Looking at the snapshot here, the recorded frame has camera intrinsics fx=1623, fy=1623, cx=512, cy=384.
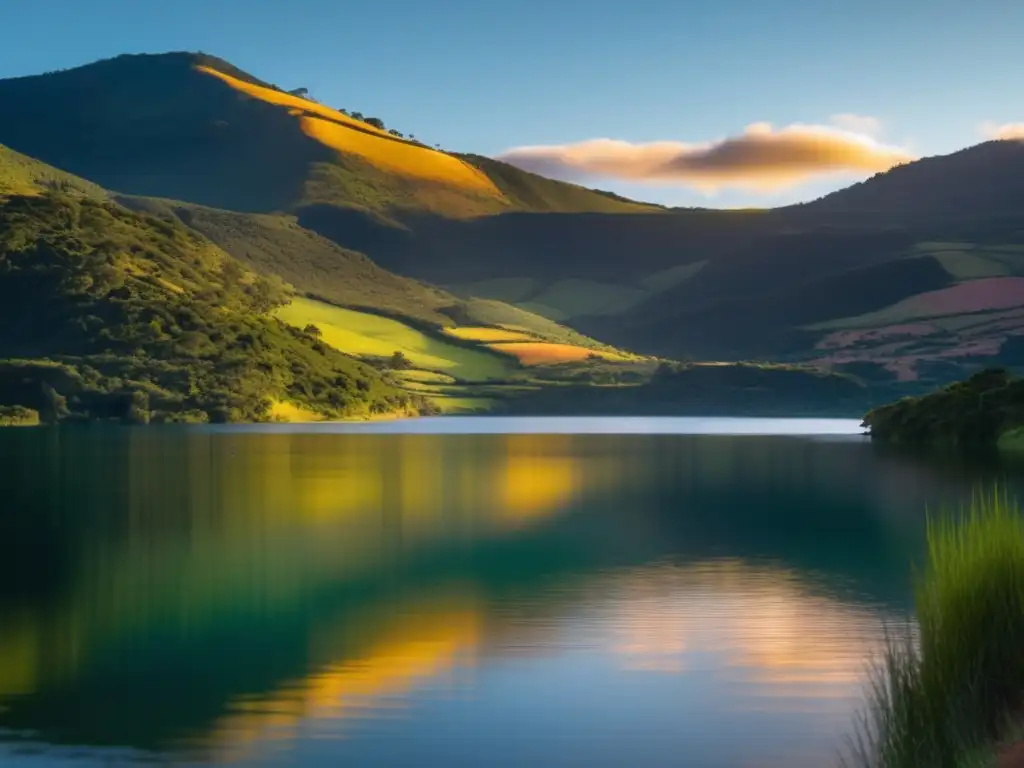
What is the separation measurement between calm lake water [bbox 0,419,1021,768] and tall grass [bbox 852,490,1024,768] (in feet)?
14.4

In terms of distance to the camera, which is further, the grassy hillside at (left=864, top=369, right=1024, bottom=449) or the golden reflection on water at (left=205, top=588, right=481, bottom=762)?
the grassy hillside at (left=864, top=369, right=1024, bottom=449)

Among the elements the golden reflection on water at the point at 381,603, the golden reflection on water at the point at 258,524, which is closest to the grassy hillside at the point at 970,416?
the golden reflection on water at the point at 258,524

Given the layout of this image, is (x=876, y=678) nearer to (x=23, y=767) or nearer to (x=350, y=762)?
(x=350, y=762)

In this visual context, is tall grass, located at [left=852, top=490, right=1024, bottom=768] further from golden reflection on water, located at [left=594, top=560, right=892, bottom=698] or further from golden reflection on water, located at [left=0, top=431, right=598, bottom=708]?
golden reflection on water, located at [left=0, top=431, right=598, bottom=708]

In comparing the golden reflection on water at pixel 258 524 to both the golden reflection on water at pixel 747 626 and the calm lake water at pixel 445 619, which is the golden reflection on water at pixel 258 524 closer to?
the calm lake water at pixel 445 619

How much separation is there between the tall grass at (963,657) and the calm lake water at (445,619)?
438 centimetres

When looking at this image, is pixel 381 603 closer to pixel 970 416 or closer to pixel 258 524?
pixel 258 524

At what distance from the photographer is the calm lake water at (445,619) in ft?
86.1

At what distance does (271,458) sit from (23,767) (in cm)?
9646

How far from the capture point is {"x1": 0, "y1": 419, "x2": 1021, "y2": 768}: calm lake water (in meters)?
26.2

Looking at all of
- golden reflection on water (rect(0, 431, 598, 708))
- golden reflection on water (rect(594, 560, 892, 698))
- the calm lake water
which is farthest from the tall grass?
golden reflection on water (rect(0, 431, 598, 708))

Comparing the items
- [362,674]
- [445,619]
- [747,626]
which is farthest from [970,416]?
[362,674]

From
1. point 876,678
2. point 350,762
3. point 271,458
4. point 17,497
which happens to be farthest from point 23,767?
point 271,458

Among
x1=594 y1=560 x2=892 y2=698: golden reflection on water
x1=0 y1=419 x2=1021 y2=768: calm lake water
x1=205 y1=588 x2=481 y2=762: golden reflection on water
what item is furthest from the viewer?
x1=594 y1=560 x2=892 y2=698: golden reflection on water
